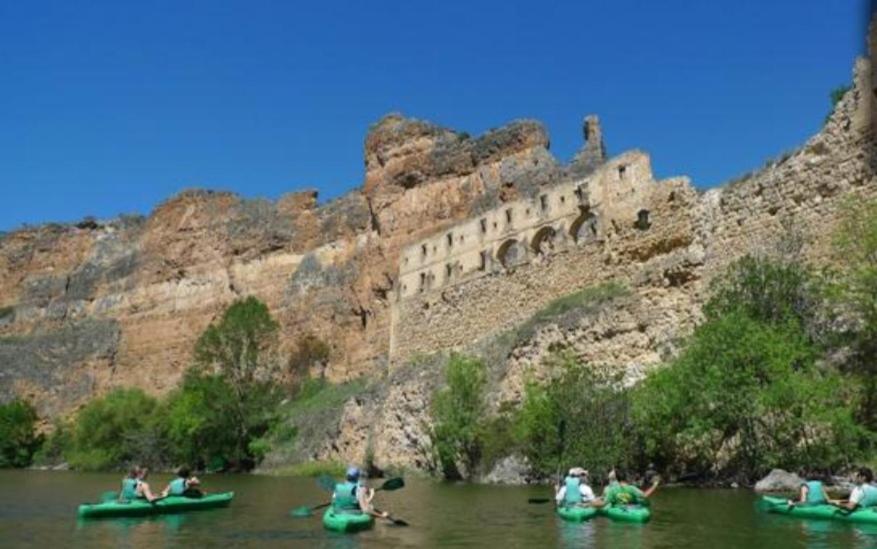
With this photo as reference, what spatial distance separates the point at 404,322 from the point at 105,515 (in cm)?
2514

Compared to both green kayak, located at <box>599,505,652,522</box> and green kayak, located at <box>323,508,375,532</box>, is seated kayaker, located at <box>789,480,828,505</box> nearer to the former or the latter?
green kayak, located at <box>599,505,652,522</box>

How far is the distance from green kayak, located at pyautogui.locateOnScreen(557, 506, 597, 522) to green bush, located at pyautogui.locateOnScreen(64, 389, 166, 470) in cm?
3697

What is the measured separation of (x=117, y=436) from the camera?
54969 millimetres

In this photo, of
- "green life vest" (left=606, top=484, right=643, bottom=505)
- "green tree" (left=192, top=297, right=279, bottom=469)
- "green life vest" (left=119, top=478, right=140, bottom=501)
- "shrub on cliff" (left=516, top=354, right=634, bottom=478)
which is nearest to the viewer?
"green life vest" (left=606, top=484, right=643, bottom=505)

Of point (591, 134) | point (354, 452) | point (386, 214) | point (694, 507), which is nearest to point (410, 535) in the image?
point (694, 507)

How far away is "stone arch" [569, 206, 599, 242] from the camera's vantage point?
33.9 meters

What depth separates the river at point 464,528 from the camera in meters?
14.8

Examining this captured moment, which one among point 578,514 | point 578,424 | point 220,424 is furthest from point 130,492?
point 220,424

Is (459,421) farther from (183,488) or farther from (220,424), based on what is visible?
(220,424)

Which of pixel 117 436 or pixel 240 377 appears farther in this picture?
pixel 117 436

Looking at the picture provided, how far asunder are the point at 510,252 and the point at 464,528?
75.0 ft

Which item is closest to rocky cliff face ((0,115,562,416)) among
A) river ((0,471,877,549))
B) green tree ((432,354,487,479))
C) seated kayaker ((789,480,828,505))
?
green tree ((432,354,487,479))

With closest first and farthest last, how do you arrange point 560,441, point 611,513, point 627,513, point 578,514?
point 627,513, point 611,513, point 578,514, point 560,441

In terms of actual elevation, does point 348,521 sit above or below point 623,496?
below
